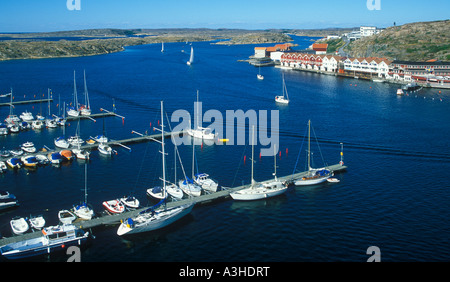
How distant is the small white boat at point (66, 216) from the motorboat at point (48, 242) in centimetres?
170

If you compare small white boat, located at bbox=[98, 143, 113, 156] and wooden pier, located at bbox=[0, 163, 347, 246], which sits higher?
small white boat, located at bbox=[98, 143, 113, 156]

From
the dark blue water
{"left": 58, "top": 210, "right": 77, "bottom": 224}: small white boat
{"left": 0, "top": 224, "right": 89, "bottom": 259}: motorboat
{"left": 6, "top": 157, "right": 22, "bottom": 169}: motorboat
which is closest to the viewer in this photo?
{"left": 0, "top": 224, "right": 89, "bottom": 259}: motorboat

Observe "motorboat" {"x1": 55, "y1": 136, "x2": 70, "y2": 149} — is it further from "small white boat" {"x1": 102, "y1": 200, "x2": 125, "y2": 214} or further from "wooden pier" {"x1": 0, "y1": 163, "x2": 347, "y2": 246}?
"wooden pier" {"x1": 0, "y1": 163, "x2": 347, "y2": 246}

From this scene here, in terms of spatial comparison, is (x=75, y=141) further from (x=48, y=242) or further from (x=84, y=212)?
(x=48, y=242)

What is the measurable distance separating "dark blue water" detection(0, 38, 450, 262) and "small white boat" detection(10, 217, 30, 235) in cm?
164

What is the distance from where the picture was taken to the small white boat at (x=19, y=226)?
25.7m

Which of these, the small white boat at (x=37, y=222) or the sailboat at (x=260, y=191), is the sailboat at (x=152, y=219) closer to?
the sailboat at (x=260, y=191)

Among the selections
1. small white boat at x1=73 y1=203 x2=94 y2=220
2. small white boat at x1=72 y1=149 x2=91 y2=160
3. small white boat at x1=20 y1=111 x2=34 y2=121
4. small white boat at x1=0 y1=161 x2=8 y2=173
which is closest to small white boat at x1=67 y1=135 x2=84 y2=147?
small white boat at x1=72 y1=149 x2=91 y2=160

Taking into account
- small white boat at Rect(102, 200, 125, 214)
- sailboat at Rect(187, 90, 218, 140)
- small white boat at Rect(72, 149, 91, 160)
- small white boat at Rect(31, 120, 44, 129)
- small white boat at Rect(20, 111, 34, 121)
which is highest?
small white boat at Rect(20, 111, 34, 121)

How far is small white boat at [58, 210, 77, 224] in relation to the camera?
89.2 feet

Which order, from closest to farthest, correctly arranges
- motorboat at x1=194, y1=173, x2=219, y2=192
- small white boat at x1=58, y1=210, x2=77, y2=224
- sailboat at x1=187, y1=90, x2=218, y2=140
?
small white boat at x1=58, y1=210, x2=77, y2=224, motorboat at x1=194, y1=173, x2=219, y2=192, sailboat at x1=187, y1=90, x2=218, y2=140

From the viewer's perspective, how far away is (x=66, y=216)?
27.7 metres

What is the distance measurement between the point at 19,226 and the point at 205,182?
14.2 meters

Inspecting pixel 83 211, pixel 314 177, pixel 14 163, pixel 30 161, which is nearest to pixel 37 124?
pixel 14 163
